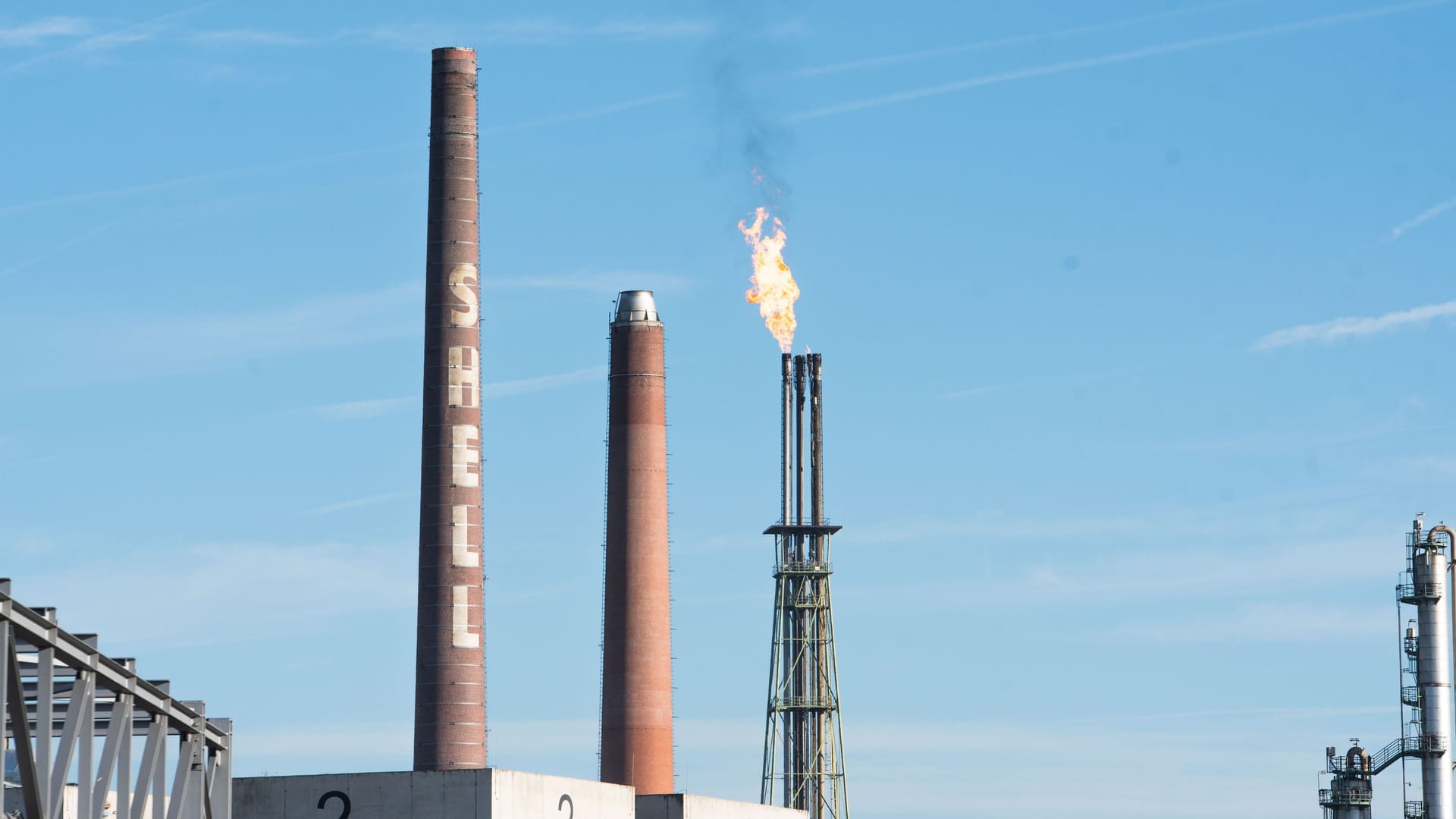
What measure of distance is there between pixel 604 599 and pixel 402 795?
539 inches

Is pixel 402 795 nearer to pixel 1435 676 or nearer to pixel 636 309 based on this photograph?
pixel 636 309

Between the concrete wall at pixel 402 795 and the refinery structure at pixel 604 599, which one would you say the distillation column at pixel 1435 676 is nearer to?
the refinery structure at pixel 604 599

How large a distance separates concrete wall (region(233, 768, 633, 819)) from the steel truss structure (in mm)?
12580

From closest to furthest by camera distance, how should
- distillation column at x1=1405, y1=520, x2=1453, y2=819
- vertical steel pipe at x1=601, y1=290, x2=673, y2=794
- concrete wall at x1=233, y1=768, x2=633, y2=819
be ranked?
concrete wall at x1=233, y1=768, x2=633, y2=819, vertical steel pipe at x1=601, y1=290, x2=673, y2=794, distillation column at x1=1405, y1=520, x2=1453, y2=819

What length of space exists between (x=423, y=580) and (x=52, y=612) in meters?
28.5

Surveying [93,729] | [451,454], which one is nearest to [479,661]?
[451,454]

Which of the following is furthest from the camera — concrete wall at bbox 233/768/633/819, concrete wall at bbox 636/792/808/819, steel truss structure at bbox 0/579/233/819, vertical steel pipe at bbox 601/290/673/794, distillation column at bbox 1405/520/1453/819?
distillation column at bbox 1405/520/1453/819

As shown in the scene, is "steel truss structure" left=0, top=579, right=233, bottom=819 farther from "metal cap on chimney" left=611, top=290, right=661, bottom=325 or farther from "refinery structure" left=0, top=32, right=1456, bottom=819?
"metal cap on chimney" left=611, top=290, right=661, bottom=325

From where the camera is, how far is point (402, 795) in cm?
4266

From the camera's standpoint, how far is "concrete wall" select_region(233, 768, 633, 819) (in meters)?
41.8

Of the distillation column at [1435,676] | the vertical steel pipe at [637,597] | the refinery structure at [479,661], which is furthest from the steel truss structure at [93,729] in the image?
the distillation column at [1435,676]

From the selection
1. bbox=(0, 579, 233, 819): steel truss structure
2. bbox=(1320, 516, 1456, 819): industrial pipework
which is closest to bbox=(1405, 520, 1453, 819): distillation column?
bbox=(1320, 516, 1456, 819): industrial pipework

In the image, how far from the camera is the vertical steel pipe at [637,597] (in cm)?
5412

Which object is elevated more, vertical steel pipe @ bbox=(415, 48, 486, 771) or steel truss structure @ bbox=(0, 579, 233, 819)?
vertical steel pipe @ bbox=(415, 48, 486, 771)
